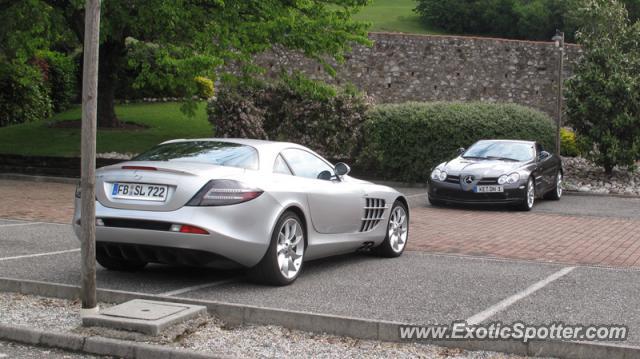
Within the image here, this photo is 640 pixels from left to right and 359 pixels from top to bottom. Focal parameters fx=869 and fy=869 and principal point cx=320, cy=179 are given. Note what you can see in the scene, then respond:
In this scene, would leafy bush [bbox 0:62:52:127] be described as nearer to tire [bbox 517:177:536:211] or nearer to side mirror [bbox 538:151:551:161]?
side mirror [bbox 538:151:551:161]

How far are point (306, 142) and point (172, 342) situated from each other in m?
18.5

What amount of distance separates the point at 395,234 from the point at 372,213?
743 mm

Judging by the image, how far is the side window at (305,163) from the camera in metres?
8.45

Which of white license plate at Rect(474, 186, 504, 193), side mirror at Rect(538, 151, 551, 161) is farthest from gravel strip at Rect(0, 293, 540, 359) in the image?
side mirror at Rect(538, 151, 551, 161)

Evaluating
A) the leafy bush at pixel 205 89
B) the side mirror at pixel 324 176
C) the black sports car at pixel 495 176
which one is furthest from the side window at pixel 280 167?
the leafy bush at pixel 205 89

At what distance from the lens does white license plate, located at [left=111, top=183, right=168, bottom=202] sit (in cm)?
734

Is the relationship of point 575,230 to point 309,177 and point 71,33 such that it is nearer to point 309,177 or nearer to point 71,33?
point 309,177

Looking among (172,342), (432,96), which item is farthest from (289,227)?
(432,96)

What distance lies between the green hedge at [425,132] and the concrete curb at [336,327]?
16062 millimetres

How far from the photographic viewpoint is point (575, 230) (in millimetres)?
13500

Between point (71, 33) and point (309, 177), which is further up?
point (71, 33)

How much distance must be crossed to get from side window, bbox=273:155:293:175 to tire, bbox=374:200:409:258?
1854 mm

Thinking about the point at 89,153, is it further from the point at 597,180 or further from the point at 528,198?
the point at 597,180

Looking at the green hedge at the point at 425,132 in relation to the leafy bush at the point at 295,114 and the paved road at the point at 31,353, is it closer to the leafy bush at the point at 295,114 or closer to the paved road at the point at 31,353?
the leafy bush at the point at 295,114
